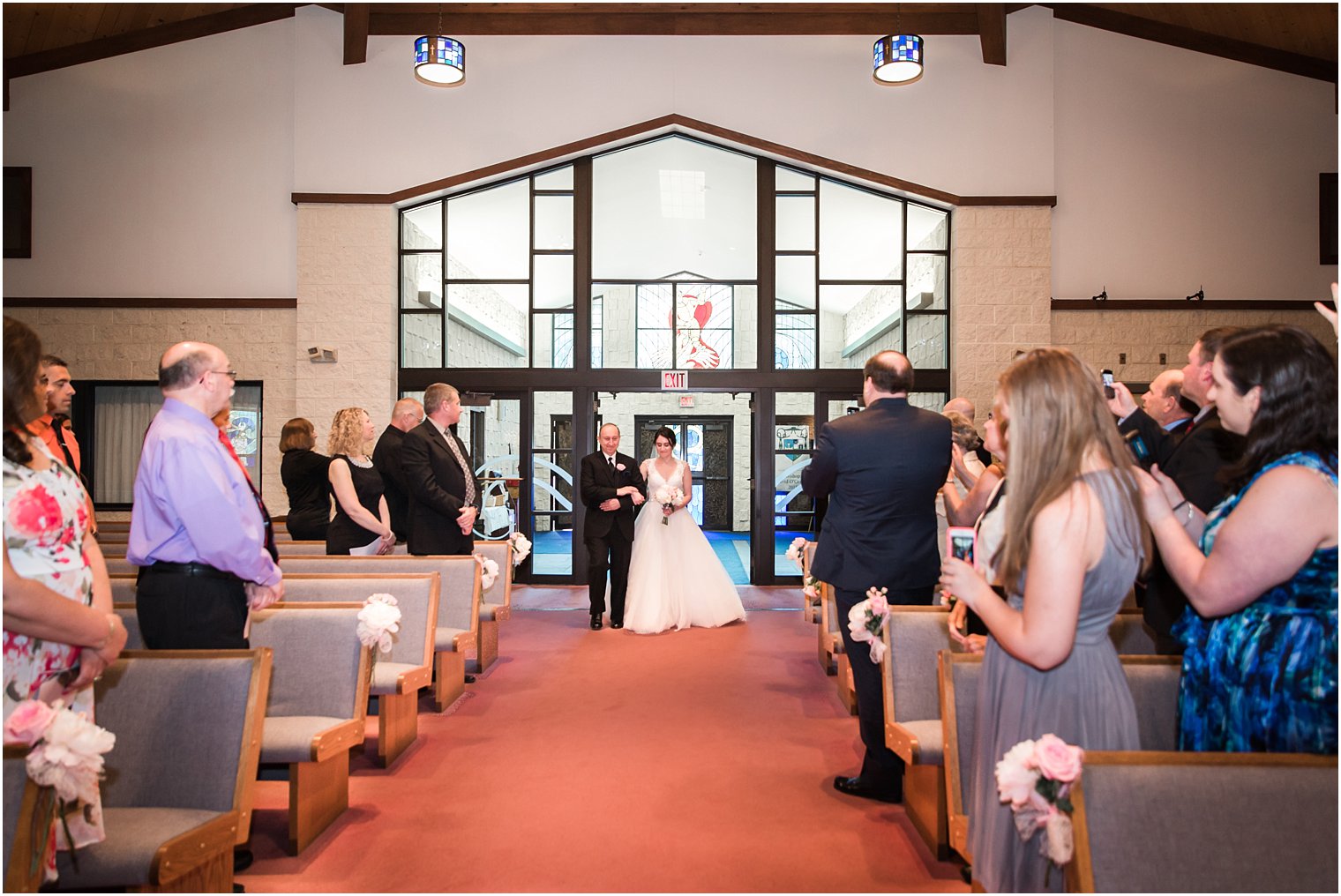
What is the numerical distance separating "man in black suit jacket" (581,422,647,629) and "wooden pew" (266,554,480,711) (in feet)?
7.63

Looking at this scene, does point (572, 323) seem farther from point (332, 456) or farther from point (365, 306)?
point (332, 456)

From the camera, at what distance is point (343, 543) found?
5.68m

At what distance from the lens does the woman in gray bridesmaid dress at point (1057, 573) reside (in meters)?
2.01

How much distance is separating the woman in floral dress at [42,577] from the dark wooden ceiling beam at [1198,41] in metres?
10.4

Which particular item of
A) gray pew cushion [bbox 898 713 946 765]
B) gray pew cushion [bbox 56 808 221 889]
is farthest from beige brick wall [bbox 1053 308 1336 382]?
gray pew cushion [bbox 56 808 221 889]

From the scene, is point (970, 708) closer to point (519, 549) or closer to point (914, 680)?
point (914, 680)

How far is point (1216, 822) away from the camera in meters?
1.88

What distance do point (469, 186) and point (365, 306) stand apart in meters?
1.74

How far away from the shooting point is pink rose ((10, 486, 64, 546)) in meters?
2.15

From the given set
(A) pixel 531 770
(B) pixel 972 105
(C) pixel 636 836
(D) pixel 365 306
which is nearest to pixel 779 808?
(C) pixel 636 836

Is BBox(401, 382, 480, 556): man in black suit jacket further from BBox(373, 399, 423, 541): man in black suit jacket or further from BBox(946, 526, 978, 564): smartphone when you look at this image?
BBox(946, 526, 978, 564): smartphone

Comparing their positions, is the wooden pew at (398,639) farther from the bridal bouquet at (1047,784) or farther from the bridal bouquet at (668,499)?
the bridal bouquet at (668,499)

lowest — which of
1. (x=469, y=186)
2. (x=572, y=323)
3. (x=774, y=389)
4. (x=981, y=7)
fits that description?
(x=774, y=389)

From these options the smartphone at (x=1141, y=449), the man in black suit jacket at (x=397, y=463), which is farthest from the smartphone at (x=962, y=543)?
the man in black suit jacket at (x=397, y=463)
